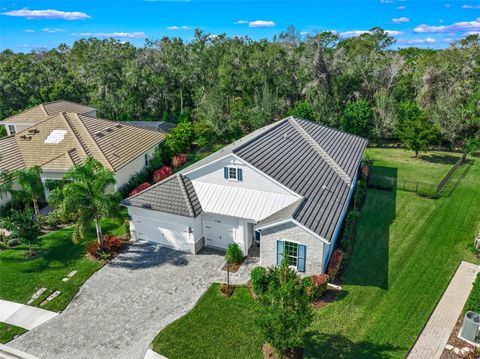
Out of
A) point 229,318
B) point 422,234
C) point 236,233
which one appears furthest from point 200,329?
point 422,234

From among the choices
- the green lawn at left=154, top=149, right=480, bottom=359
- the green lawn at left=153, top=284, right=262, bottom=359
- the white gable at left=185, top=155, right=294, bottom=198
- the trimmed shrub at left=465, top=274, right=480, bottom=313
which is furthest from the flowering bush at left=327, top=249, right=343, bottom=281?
the trimmed shrub at left=465, top=274, right=480, bottom=313

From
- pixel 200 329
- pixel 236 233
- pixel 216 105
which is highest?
pixel 216 105

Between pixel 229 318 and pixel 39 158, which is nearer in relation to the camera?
pixel 229 318

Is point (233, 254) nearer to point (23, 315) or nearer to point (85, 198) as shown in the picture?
point (85, 198)

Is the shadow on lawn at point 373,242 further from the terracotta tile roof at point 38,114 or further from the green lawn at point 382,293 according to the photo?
the terracotta tile roof at point 38,114

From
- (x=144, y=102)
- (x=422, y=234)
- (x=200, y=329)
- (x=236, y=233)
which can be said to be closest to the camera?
(x=200, y=329)

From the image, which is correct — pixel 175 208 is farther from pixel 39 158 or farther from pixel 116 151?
pixel 39 158

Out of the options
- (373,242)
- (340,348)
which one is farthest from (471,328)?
(373,242)
